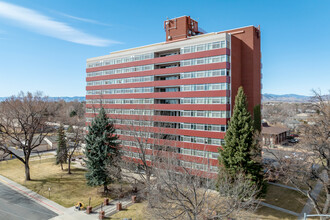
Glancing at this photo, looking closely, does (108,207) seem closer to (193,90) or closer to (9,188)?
(9,188)

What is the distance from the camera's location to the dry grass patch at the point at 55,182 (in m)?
27.6

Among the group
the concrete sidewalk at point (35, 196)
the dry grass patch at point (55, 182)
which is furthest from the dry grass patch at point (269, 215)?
the concrete sidewalk at point (35, 196)

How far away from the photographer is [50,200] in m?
26.9

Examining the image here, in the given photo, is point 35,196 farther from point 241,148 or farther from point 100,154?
point 241,148

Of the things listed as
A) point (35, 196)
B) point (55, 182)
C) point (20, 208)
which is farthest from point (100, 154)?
point (55, 182)

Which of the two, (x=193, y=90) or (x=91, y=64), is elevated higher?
(x=91, y=64)

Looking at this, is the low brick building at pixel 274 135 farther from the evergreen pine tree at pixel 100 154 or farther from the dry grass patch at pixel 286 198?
the evergreen pine tree at pixel 100 154

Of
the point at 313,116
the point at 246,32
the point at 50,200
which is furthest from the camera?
the point at 246,32

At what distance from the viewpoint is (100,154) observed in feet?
91.9

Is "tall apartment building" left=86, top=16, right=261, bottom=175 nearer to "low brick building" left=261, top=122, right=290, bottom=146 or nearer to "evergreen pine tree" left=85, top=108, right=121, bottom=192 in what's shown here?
"evergreen pine tree" left=85, top=108, right=121, bottom=192

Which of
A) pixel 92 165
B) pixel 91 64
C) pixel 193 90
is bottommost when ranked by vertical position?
pixel 92 165

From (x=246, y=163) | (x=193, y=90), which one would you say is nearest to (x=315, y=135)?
(x=246, y=163)

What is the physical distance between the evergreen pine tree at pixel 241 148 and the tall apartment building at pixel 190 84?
3286 mm

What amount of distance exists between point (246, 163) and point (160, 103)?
1890 centimetres
